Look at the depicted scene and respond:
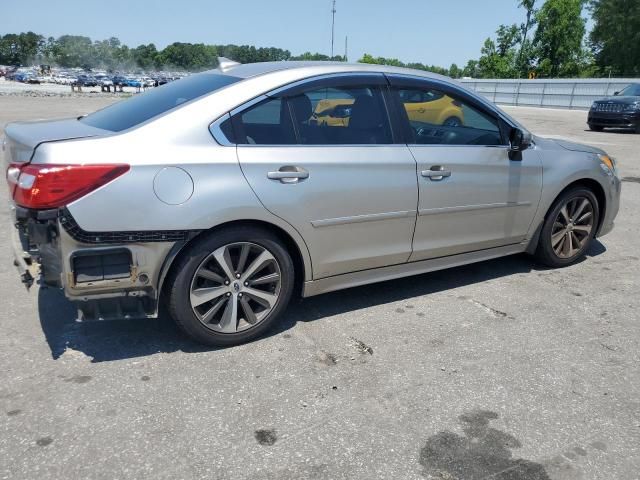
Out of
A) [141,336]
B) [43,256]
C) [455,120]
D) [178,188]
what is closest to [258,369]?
[141,336]

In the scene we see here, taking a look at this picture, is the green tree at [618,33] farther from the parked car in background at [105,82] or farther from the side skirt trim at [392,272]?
the side skirt trim at [392,272]

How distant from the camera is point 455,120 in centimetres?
412

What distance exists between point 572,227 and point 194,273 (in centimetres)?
343

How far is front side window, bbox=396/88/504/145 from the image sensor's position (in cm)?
386

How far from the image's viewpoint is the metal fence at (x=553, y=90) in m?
30.5

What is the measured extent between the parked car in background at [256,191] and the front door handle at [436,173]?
0.01m

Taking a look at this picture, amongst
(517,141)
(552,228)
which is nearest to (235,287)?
(517,141)

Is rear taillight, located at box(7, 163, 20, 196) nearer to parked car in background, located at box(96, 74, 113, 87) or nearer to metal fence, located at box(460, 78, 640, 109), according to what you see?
metal fence, located at box(460, 78, 640, 109)

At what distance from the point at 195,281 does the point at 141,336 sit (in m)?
0.62

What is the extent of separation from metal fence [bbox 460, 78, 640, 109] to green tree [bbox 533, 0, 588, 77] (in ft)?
72.2

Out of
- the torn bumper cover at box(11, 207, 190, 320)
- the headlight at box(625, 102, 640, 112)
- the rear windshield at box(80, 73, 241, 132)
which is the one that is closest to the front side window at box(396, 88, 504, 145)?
the rear windshield at box(80, 73, 241, 132)

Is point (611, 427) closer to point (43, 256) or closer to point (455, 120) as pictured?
point (455, 120)

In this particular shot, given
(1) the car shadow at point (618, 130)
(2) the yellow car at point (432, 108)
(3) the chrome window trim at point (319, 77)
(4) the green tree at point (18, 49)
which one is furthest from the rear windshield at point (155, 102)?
(4) the green tree at point (18, 49)

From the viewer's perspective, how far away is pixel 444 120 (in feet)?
13.4
